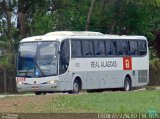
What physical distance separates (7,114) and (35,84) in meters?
16.3

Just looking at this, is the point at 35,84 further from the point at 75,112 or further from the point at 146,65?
the point at 75,112

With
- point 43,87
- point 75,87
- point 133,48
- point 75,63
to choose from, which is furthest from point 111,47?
point 43,87

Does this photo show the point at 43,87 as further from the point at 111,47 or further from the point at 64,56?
the point at 111,47

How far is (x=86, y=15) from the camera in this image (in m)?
55.4

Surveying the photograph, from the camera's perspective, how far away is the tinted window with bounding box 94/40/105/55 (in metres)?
37.7

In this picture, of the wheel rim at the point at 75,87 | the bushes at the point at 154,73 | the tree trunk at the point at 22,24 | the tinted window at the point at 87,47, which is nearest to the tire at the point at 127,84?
the tinted window at the point at 87,47

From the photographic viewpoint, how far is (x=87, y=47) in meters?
36.9

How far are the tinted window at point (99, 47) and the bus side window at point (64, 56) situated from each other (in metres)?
2.99

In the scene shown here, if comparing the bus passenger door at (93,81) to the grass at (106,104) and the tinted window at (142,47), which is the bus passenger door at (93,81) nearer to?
the tinted window at (142,47)

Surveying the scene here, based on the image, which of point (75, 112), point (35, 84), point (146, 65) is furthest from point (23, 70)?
point (75, 112)

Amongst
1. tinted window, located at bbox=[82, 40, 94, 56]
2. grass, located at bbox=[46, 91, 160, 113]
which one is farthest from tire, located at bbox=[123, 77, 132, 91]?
grass, located at bbox=[46, 91, 160, 113]

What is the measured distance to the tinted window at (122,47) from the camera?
39.8 metres

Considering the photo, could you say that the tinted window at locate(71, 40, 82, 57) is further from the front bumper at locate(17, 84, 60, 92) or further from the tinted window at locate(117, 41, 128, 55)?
the tinted window at locate(117, 41, 128, 55)

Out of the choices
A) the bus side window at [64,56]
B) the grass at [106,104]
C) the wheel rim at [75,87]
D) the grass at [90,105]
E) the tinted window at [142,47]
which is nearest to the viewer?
the grass at [90,105]
